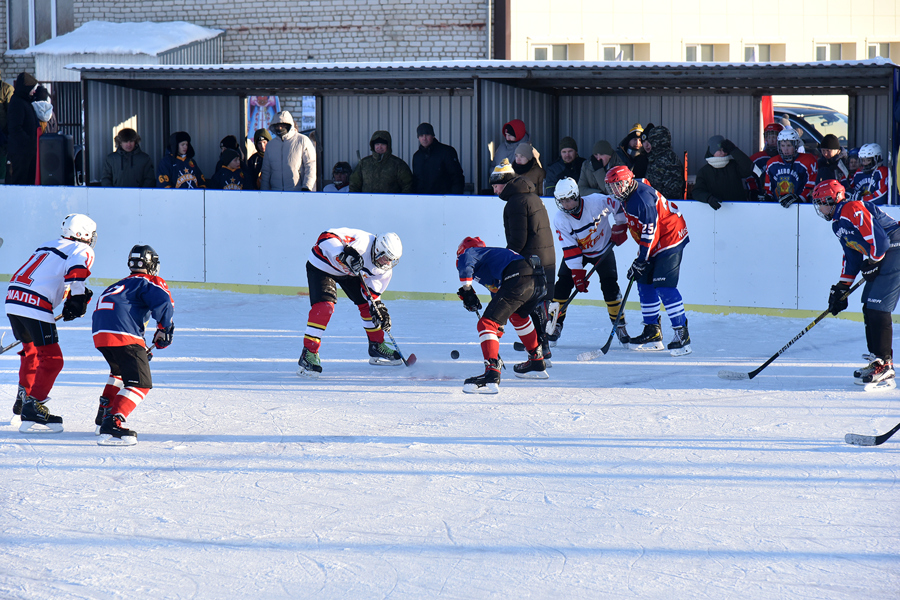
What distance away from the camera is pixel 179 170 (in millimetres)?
10227

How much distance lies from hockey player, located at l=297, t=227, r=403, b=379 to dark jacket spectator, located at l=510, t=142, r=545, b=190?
2.78 meters

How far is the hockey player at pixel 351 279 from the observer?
19.6 ft

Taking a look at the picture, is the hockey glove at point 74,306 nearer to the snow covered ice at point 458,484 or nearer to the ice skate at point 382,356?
the snow covered ice at point 458,484

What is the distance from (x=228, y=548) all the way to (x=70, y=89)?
13464 mm

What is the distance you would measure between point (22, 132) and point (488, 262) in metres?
6.94

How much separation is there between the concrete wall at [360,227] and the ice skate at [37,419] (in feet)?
15.5

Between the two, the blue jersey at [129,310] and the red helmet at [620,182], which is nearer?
the blue jersey at [129,310]

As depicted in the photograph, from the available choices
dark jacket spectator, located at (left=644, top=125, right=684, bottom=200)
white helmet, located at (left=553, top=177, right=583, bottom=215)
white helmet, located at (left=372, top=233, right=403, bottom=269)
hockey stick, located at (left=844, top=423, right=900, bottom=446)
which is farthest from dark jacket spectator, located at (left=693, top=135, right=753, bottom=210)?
hockey stick, located at (left=844, top=423, right=900, bottom=446)

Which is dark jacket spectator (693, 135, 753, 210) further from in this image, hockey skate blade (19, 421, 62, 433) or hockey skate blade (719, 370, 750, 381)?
hockey skate blade (19, 421, 62, 433)

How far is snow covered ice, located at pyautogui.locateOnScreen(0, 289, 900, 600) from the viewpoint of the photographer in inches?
123

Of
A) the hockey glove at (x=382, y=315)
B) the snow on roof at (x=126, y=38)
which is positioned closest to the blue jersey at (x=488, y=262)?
the hockey glove at (x=382, y=315)

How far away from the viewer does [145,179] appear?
10383 millimetres

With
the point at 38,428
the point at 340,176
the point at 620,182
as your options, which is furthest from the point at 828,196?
the point at 340,176

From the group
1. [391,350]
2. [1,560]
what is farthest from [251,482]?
[391,350]
